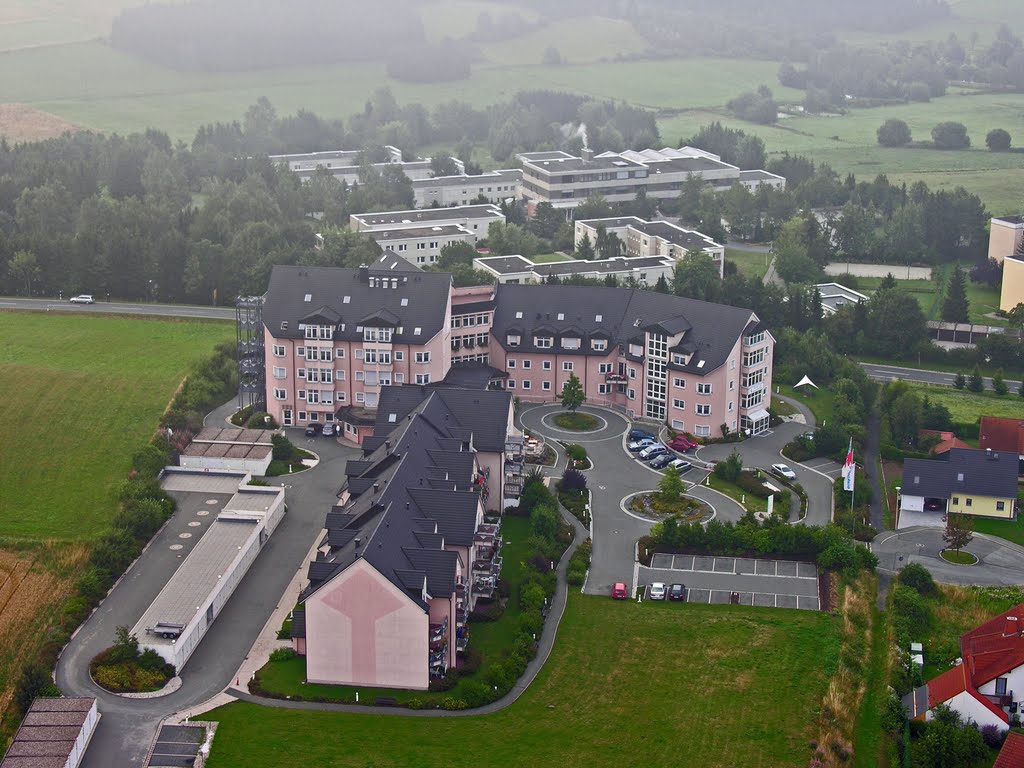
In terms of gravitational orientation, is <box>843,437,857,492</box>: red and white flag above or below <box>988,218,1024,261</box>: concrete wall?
below

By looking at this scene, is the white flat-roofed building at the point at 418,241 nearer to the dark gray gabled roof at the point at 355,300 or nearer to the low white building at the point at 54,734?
the dark gray gabled roof at the point at 355,300

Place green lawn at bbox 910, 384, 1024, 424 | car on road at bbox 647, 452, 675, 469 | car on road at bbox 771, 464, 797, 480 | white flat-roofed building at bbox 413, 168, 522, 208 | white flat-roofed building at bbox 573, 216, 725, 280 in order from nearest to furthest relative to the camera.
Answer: car on road at bbox 771, 464, 797, 480
car on road at bbox 647, 452, 675, 469
green lawn at bbox 910, 384, 1024, 424
white flat-roofed building at bbox 573, 216, 725, 280
white flat-roofed building at bbox 413, 168, 522, 208

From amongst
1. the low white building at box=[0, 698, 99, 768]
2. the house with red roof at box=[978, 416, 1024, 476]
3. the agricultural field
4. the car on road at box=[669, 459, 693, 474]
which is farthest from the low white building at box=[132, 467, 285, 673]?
the house with red roof at box=[978, 416, 1024, 476]

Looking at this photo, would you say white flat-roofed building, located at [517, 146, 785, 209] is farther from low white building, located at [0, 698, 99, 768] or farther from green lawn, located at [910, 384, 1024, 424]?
low white building, located at [0, 698, 99, 768]

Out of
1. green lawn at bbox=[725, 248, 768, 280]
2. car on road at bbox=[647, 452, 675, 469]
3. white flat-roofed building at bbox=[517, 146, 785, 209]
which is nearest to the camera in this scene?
car on road at bbox=[647, 452, 675, 469]

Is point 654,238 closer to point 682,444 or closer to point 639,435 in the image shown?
point 639,435

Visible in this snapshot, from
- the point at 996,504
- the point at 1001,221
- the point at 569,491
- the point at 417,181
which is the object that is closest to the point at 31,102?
the point at 417,181

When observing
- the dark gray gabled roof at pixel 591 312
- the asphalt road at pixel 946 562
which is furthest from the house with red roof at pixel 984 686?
the dark gray gabled roof at pixel 591 312
